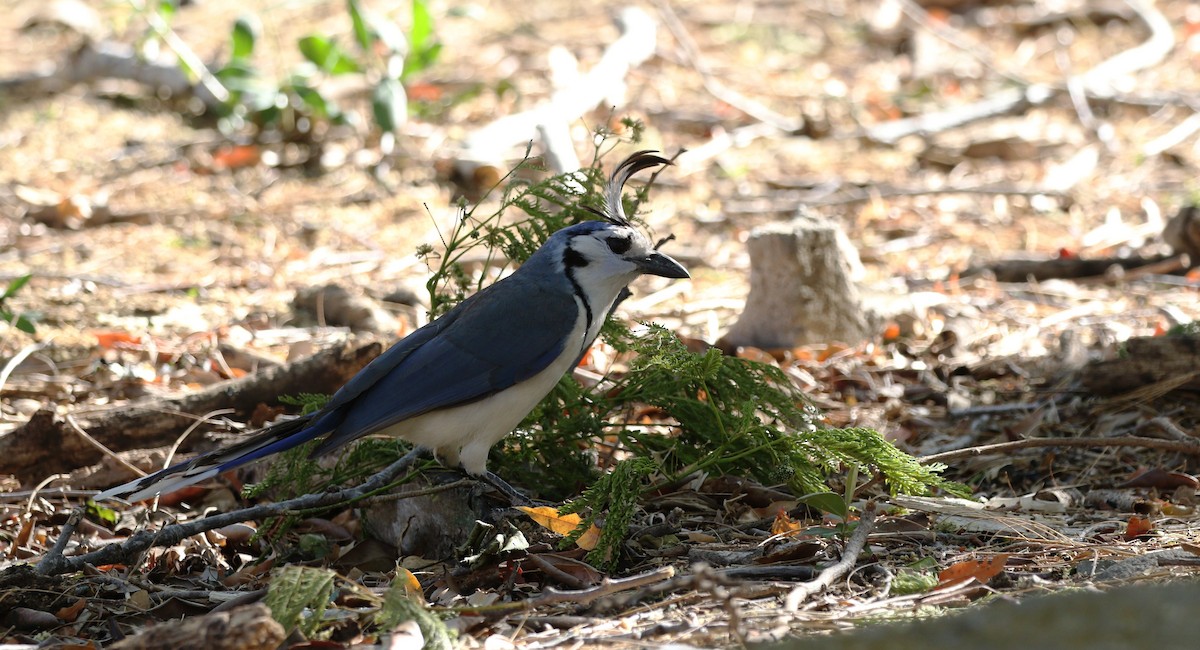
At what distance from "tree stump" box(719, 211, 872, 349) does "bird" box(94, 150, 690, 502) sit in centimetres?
141

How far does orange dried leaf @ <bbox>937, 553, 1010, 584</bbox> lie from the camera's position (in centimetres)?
292

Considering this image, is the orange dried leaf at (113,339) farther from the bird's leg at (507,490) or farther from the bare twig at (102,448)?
the bird's leg at (507,490)

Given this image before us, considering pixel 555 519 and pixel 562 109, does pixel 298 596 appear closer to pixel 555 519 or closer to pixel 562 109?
pixel 555 519

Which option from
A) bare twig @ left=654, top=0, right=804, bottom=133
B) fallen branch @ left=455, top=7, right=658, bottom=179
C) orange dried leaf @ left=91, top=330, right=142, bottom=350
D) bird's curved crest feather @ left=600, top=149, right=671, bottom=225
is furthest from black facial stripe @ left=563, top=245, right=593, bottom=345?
bare twig @ left=654, top=0, right=804, bottom=133

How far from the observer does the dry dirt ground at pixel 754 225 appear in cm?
331

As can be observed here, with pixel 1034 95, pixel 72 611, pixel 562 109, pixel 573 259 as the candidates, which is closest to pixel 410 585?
pixel 72 611

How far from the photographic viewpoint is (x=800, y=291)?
203 inches

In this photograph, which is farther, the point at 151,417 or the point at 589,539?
the point at 151,417

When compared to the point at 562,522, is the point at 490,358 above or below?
above

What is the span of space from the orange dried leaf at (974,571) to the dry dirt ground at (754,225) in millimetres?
10

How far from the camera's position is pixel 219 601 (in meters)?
3.21

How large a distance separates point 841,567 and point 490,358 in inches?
45.3

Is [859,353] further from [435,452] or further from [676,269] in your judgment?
[435,452]

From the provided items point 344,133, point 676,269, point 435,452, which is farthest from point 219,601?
point 344,133
